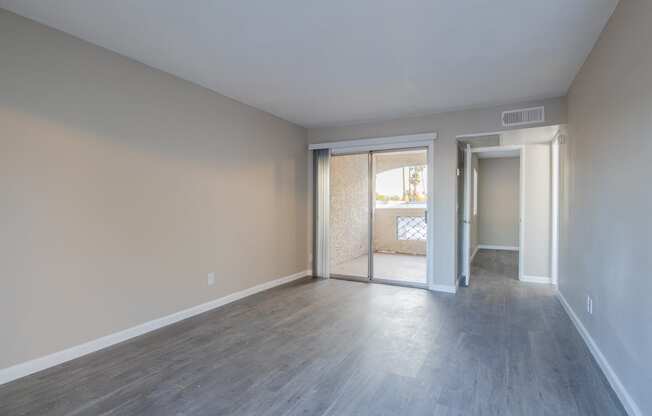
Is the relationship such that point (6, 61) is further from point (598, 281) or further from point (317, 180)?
point (598, 281)

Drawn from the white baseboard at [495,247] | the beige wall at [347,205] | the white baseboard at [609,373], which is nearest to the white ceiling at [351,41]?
the white baseboard at [609,373]

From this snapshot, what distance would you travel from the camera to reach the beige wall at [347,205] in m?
6.14

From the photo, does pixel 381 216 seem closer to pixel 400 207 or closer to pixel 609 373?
pixel 400 207

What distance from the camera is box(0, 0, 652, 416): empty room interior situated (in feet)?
6.73

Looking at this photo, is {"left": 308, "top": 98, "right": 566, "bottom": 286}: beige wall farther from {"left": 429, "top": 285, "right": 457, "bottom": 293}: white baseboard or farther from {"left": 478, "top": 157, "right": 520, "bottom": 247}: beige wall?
{"left": 478, "top": 157, "right": 520, "bottom": 247}: beige wall

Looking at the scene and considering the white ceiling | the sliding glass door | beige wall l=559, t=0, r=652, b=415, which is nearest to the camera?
beige wall l=559, t=0, r=652, b=415

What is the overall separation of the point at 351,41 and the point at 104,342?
10.4 ft

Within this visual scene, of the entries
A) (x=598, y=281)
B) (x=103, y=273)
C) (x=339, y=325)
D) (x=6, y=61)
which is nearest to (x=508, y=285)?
(x=598, y=281)

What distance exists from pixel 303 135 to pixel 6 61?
12.0 feet

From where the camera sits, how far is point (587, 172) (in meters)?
2.79

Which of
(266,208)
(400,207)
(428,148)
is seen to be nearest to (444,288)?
(428,148)

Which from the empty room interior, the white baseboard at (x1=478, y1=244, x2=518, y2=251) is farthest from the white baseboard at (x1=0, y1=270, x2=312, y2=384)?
the white baseboard at (x1=478, y1=244, x2=518, y2=251)

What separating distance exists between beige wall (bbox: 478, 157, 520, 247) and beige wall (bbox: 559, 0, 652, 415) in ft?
19.2

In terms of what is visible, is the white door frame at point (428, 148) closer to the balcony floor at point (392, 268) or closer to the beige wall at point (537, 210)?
the balcony floor at point (392, 268)
